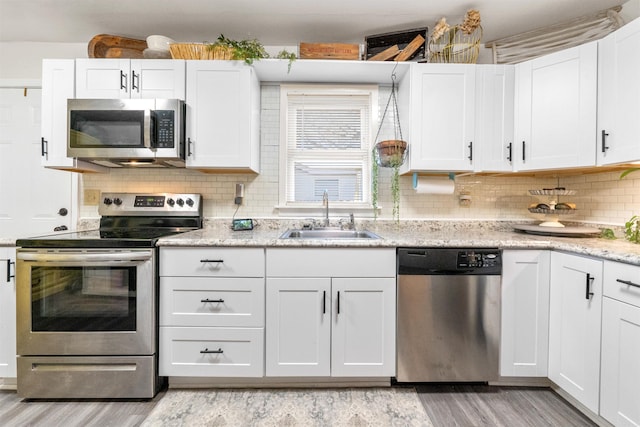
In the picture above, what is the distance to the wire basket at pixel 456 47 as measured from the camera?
7.12ft

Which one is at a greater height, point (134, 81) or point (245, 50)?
point (245, 50)

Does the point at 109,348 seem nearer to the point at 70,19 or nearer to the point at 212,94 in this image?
the point at 212,94

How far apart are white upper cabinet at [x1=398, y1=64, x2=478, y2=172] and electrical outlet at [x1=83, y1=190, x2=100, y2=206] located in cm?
260

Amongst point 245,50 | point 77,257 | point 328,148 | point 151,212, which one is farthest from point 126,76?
point 328,148

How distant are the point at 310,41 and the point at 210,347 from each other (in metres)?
2.46

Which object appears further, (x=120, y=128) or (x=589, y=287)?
(x=120, y=128)

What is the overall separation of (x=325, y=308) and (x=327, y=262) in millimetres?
283

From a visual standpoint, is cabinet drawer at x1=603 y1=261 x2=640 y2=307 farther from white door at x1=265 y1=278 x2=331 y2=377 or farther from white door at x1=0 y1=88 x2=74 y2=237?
white door at x1=0 y1=88 x2=74 y2=237

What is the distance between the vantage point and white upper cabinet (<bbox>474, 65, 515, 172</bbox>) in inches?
84.0

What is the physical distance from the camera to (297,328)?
5.84 feet

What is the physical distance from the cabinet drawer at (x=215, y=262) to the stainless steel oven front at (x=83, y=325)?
129 mm

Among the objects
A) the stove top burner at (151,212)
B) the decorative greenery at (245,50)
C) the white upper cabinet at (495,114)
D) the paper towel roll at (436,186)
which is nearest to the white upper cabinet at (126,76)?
the decorative greenery at (245,50)

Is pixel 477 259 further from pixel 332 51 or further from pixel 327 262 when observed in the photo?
pixel 332 51

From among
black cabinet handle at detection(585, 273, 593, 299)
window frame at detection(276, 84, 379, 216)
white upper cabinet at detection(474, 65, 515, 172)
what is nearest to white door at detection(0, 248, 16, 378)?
window frame at detection(276, 84, 379, 216)
